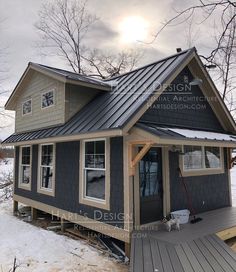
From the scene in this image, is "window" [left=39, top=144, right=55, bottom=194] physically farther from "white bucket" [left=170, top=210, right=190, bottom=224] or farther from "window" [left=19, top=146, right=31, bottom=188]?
"white bucket" [left=170, top=210, right=190, bottom=224]

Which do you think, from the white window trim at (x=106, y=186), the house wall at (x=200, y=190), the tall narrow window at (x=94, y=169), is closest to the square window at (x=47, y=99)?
the white window trim at (x=106, y=186)

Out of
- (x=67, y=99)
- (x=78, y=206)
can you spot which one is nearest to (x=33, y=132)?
(x=67, y=99)

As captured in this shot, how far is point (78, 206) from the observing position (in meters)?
7.22

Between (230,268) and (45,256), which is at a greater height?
(230,268)

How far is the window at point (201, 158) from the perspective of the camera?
750cm

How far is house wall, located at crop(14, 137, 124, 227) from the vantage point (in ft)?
19.6

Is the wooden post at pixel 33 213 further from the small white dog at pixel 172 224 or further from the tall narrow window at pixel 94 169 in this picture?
the small white dog at pixel 172 224

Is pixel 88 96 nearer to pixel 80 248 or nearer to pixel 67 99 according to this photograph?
pixel 67 99

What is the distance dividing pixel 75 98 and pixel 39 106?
2.35m

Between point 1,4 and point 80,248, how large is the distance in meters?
8.33

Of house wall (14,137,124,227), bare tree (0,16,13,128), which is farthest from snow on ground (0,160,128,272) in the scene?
bare tree (0,16,13,128)

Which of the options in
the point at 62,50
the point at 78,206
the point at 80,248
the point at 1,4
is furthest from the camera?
the point at 62,50

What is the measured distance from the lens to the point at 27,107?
10875 millimetres

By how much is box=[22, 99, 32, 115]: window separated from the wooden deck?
23.5 feet
